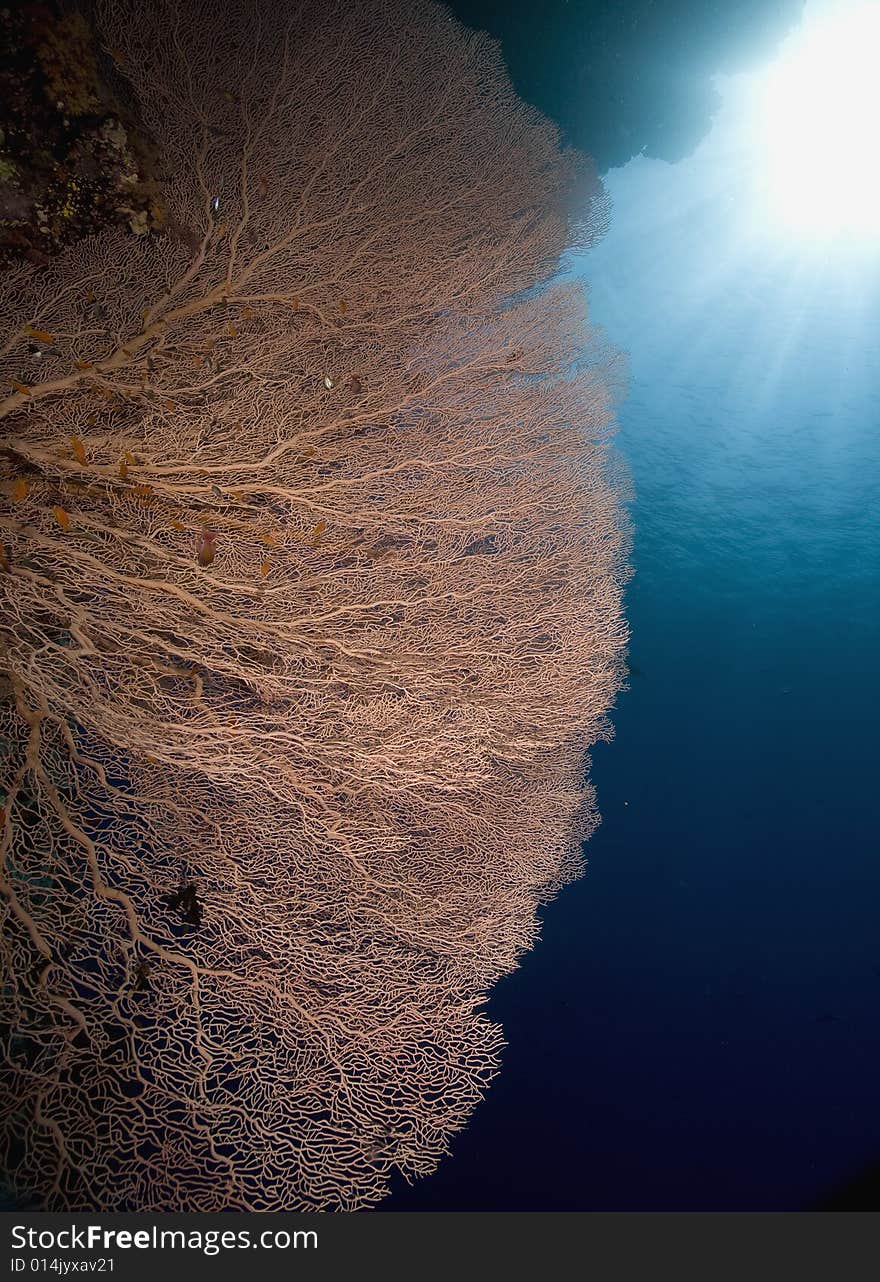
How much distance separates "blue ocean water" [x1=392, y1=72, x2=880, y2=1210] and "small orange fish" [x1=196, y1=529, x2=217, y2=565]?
8678 millimetres

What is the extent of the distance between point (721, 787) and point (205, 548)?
1112 cm

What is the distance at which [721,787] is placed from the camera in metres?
Result: 10.6

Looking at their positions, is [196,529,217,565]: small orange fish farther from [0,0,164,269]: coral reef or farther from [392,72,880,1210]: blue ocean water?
[392,72,880,1210]: blue ocean water

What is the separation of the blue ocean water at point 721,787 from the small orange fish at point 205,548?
868cm

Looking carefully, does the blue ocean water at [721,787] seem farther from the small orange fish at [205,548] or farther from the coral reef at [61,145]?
the coral reef at [61,145]

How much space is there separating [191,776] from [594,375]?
4.25m

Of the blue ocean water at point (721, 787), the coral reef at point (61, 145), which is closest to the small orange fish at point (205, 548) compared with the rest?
the coral reef at point (61, 145)

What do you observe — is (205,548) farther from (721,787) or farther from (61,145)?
(721,787)

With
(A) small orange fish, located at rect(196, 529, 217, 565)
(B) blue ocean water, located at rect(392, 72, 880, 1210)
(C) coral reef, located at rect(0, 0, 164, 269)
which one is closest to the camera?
(A) small orange fish, located at rect(196, 529, 217, 565)

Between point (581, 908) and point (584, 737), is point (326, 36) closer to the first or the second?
point (584, 737)

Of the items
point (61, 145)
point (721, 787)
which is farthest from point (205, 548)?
point (721, 787)

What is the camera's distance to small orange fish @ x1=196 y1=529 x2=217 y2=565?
2.62 metres

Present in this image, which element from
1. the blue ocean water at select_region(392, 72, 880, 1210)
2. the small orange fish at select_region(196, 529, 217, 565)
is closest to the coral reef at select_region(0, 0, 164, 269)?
the small orange fish at select_region(196, 529, 217, 565)

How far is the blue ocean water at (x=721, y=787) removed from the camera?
7.46 metres
